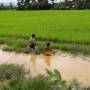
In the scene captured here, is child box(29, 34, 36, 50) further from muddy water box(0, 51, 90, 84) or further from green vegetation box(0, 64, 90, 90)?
green vegetation box(0, 64, 90, 90)

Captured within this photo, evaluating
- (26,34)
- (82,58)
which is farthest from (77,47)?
(26,34)

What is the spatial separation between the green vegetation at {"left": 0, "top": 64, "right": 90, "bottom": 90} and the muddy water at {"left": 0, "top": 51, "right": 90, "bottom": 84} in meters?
1.08

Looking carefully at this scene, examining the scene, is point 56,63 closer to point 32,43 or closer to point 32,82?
point 32,43

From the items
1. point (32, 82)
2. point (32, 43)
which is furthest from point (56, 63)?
point (32, 82)

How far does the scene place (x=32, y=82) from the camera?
5.20 metres

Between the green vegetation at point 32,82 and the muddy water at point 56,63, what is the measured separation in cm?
108

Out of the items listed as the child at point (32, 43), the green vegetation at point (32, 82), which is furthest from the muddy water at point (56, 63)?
the green vegetation at point (32, 82)

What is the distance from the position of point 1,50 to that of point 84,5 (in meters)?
38.6

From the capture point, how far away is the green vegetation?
3039 mm

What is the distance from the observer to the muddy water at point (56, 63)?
8.30m

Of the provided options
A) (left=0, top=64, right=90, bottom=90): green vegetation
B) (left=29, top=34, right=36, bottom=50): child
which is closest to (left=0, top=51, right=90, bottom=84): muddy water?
(left=29, top=34, right=36, bottom=50): child

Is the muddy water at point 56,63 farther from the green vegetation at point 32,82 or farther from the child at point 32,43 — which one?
the green vegetation at point 32,82

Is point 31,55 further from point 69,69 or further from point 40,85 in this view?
point 40,85

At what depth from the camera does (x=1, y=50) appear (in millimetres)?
12328
